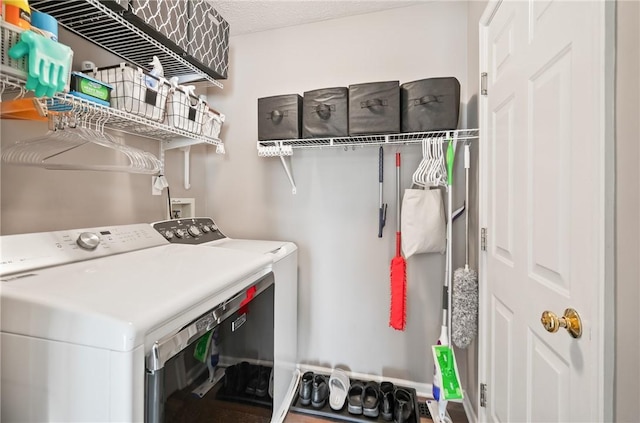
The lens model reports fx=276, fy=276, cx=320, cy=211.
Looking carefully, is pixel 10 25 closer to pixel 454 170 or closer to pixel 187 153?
pixel 187 153

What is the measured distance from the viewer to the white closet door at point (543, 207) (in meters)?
0.66

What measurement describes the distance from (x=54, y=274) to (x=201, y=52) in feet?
4.18

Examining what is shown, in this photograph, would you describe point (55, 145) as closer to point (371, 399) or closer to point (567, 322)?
point (567, 322)

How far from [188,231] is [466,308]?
5.15 ft

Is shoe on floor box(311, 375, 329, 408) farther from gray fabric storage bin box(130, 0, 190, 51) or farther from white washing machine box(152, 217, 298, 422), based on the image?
A: gray fabric storage bin box(130, 0, 190, 51)

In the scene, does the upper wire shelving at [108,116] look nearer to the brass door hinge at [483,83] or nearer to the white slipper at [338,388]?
the brass door hinge at [483,83]

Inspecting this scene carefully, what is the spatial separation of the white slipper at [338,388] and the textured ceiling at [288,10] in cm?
239

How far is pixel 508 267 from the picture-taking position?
1.12 m

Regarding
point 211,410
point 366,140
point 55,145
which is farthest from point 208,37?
point 211,410

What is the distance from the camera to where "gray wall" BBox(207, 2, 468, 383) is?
1.76 meters

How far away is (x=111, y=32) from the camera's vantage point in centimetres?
122

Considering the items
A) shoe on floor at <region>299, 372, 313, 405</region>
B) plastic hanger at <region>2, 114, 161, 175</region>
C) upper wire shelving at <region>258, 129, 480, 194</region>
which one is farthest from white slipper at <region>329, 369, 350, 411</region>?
plastic hanger at <region>2, 114, 161, 175</region>

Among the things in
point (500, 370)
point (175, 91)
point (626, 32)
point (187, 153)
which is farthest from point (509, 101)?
point (187, 153)

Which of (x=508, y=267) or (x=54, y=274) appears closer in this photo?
(x=54, y=274)
